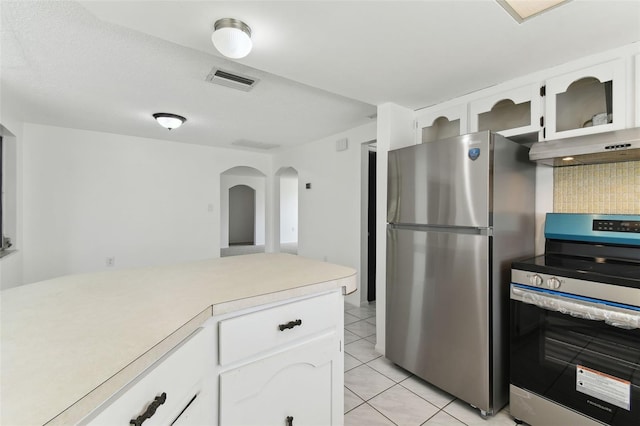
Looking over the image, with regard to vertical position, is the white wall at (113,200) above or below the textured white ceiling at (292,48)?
below

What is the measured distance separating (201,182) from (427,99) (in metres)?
4.18

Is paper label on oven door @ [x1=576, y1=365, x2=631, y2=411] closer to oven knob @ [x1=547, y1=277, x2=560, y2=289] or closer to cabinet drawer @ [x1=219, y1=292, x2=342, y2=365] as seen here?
oven knob @ [x1=547, y1=277, x2=560, y2=289]

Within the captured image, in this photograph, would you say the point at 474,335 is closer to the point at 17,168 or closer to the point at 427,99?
the point at 427,99

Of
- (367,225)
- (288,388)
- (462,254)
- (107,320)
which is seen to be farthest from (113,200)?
(462,254)

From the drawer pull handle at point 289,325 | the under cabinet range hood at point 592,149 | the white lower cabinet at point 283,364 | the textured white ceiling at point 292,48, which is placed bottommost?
the white lower cabinet at point 283,364

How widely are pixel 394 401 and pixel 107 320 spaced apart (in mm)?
1896

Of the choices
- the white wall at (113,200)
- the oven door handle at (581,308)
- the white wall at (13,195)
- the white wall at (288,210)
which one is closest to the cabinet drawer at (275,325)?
the oven door handle at (581,308)

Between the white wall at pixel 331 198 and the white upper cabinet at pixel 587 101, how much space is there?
2.07 metres

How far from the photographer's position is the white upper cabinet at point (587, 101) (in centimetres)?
166

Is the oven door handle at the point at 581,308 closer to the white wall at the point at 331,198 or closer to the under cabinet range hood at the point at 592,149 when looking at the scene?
the under cabinet range hood at the point at 592,149

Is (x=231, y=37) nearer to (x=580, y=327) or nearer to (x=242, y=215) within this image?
(x=580, y=327)

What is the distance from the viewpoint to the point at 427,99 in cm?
250

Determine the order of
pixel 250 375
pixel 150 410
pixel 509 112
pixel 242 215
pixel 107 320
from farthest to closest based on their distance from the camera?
1. pixel 242 215
2. pixel 509 112
3. pixel 250 375
4. pixel 107 320
5. pixel 150 410

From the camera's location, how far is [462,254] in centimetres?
188
